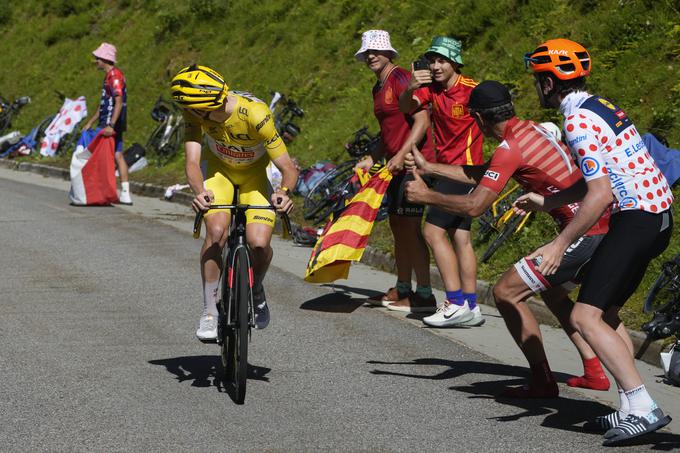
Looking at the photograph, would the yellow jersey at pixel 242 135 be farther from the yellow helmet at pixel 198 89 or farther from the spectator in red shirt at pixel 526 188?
the spectator in red shirt at pixel 526 188

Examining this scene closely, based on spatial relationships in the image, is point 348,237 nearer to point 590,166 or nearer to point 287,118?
point 590,166

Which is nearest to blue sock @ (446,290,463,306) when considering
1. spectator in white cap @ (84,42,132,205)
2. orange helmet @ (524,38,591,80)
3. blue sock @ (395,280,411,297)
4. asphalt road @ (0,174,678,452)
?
asphalt road @ (0,174,678,452)

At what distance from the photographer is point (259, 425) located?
6766 millimetres

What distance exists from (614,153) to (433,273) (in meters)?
5.96

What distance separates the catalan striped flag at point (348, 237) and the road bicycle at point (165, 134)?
41.3ft

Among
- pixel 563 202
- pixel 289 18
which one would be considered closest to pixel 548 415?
pixel 563 202

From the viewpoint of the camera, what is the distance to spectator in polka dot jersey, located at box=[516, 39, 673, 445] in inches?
249

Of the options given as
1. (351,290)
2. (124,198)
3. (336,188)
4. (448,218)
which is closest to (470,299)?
(448,218)

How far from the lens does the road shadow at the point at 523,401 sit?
671 centimetres

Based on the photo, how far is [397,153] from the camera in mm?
10430

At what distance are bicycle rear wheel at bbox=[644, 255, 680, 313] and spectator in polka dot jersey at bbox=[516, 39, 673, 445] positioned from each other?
2.35 meters

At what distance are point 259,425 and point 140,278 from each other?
5.55 metres

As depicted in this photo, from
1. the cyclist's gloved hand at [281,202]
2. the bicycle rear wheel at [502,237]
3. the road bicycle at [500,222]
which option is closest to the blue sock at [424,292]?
the road bicycle at [500,222]

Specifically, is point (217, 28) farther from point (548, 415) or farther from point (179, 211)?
point (548, 415)
